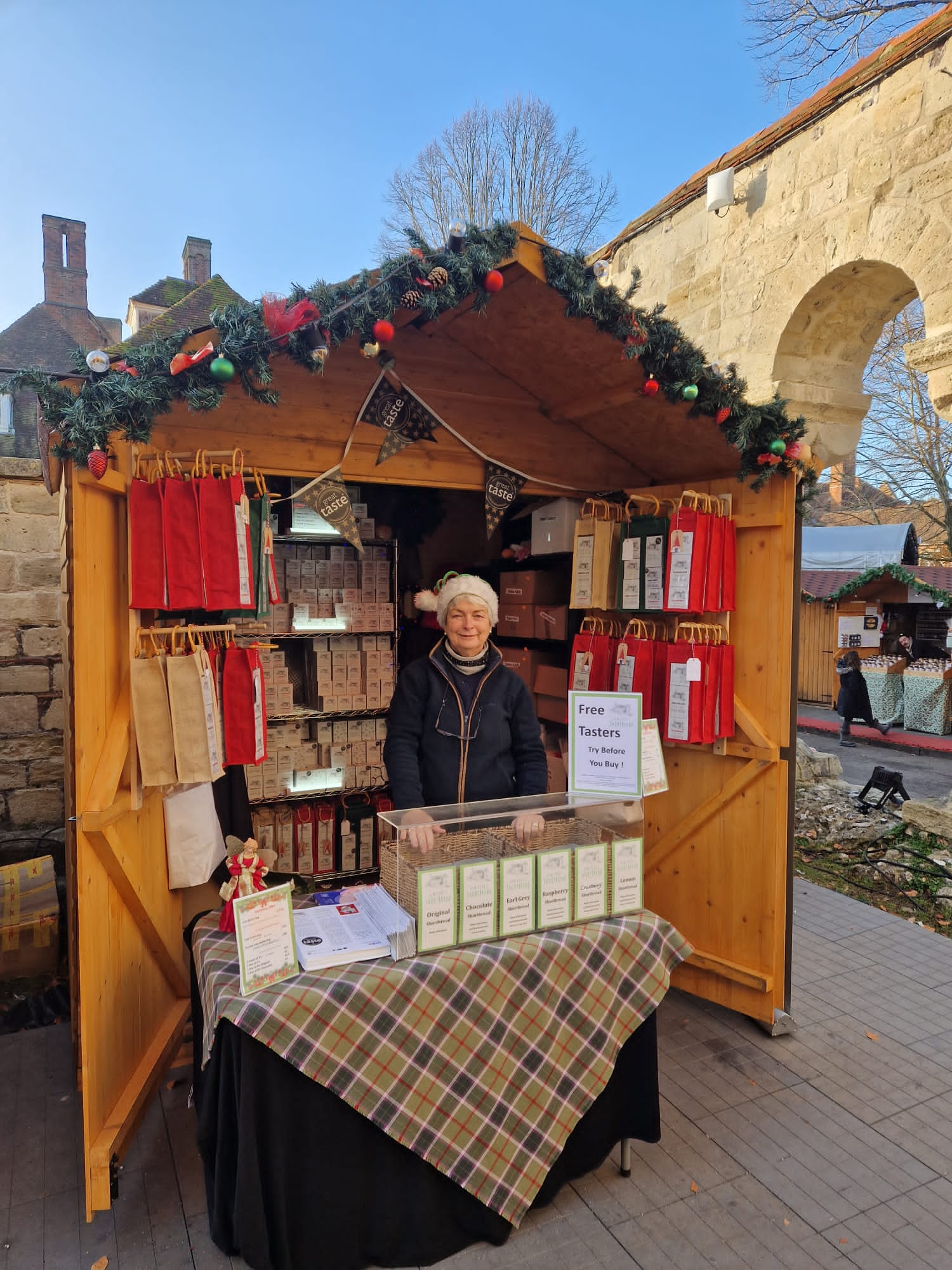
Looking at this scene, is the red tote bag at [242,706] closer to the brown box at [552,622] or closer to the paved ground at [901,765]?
the brown box at [552,622]

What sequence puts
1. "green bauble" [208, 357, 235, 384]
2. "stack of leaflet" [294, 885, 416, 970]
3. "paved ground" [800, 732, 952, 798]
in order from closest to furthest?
"stack of leaflet" [294, 885, 416, 970]
"green bauble" [208, 357, 235, 384]
"paved ground" [800, 732, 952, 798]

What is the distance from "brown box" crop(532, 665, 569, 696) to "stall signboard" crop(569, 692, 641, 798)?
173 cm

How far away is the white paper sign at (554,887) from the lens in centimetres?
230

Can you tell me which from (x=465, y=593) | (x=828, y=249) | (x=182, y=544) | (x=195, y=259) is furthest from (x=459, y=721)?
(x=195, y=259)

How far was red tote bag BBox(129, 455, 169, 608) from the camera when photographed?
2711 mm

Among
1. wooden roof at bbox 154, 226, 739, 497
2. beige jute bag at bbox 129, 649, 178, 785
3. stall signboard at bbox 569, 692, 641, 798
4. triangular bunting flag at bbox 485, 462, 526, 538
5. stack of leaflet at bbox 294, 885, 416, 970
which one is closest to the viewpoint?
stack of leaflet at bbox 294, 885, 416, 970

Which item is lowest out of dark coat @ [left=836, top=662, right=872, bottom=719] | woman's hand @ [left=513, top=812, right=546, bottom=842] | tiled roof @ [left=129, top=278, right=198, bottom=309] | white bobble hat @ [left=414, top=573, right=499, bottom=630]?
dark coat @ [left=836, top=662, right=872, bottom=719]

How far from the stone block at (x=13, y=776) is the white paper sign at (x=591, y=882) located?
3.87m

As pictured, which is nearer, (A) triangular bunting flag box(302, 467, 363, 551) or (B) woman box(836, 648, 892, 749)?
(A) triangular bunting flag box(302, 467, 363, 551)

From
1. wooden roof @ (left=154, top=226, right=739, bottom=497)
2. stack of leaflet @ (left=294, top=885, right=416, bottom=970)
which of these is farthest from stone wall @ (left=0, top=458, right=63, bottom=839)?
stack of leaflet @ (left=294, top=885, right=416, bottom=970)

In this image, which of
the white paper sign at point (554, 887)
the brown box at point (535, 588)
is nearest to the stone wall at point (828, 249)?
the brown box at point (535, 588)

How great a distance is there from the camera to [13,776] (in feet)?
15.3

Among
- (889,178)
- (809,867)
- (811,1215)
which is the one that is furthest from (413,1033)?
(889,178)

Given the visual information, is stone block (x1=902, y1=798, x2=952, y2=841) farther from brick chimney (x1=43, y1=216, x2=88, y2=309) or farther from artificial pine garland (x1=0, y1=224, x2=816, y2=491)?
brick chimney (x1=43, y1=216, x2=88, y2=309)
